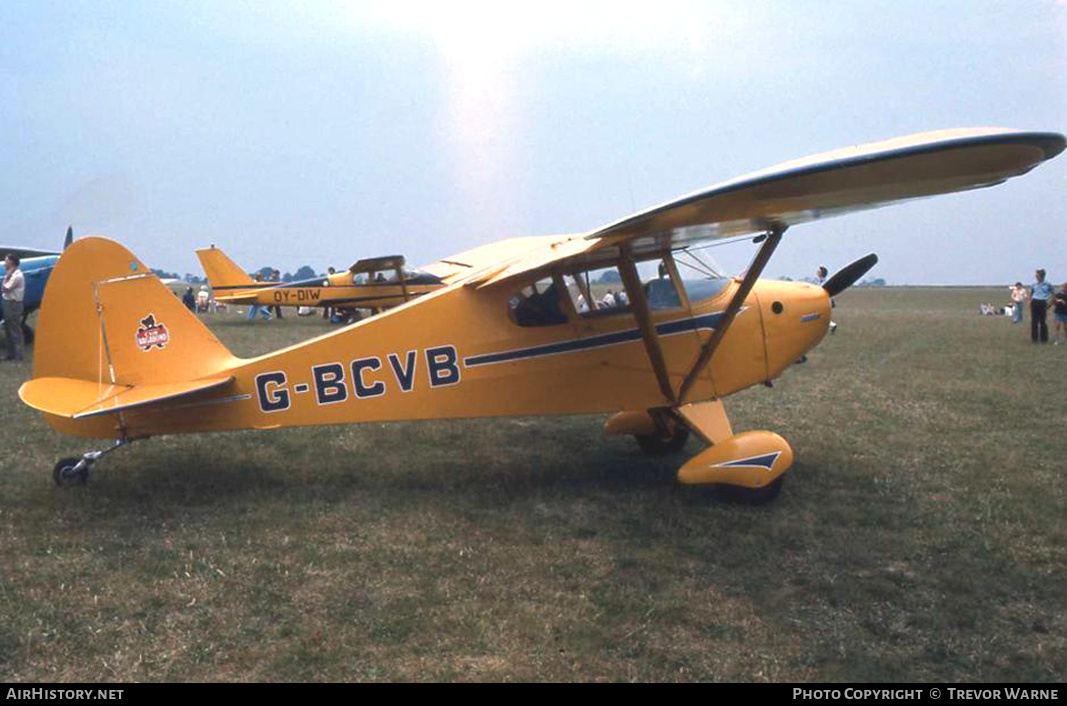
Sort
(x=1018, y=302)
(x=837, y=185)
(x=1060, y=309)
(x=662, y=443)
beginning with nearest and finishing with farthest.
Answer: (x=837, y=185) < (x=662, y=443) < (x=1060, y=309) < (x=1018, y=302)

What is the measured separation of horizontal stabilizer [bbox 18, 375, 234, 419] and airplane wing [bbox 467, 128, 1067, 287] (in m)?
2.24

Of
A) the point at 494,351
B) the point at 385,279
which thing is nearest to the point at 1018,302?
the point at 385,279

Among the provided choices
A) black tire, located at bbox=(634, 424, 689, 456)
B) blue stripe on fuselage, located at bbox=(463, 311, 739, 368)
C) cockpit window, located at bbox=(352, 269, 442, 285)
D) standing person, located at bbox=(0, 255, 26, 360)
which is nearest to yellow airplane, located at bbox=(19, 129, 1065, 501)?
blue stripe on fuselage, located at bbox=(463, 311, 739, 368)

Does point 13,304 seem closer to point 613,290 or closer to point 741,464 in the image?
point 613,290

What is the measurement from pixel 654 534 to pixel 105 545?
3.31 metres

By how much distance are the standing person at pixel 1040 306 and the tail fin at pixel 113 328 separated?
16.3 m

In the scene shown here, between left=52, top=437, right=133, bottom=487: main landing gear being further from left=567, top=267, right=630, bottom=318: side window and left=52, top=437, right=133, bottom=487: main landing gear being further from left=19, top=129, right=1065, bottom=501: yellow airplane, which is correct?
left=567, top=267, right=630, bottom=318: side window

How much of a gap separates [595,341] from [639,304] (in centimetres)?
60

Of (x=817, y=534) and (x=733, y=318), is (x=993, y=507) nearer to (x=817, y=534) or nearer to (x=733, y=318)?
(x=817, y=534)

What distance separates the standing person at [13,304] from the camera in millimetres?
11312

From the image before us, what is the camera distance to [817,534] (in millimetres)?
4727

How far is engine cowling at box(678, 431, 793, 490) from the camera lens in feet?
16.8

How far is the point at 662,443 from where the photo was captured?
6727 millimetres

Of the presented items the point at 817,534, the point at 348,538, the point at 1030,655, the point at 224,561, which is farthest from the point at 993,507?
the point at 224,561
